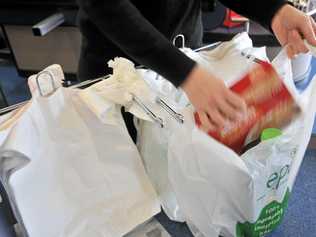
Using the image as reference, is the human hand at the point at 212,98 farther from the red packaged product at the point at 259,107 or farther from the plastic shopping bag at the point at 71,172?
the plastic shopping bag at the point at 71,172

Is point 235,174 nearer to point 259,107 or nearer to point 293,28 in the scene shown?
point 259,107

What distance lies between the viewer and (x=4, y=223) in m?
0.82

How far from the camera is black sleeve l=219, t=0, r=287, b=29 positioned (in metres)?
0.72

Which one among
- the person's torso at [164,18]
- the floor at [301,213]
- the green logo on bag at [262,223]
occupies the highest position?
the person's torso at [164,18]

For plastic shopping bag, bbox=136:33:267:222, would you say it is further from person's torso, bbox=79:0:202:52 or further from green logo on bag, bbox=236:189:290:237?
green logo on bag, bbox=236:189:290:237

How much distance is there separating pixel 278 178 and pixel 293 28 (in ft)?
0.99

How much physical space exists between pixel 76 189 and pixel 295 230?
0.64 metres

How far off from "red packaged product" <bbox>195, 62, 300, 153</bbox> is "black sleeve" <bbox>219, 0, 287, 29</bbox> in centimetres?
11

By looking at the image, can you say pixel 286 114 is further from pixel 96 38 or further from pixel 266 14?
pixel 96 38

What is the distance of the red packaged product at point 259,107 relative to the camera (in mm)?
647

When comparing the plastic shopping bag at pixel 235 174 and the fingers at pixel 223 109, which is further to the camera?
the plastic shopping bag at pixel 235 174

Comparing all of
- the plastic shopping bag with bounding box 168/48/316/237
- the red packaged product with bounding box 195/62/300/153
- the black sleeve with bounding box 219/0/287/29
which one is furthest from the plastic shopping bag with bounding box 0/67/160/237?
the black sleeve with bounding box 219/0/287/29

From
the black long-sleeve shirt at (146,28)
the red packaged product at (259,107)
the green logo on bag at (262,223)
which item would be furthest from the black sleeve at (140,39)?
the green logo on bag at (262,223)

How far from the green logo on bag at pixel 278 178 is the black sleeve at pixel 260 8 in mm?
297
